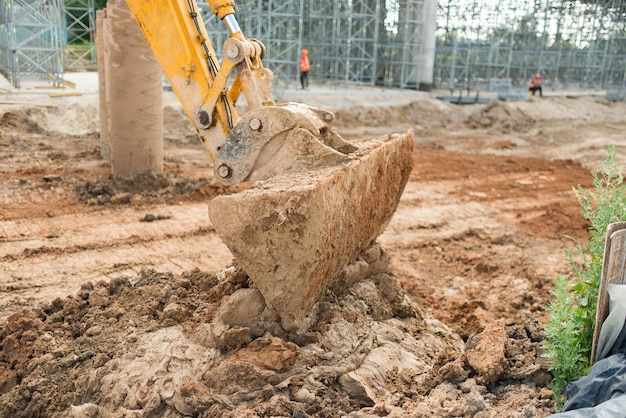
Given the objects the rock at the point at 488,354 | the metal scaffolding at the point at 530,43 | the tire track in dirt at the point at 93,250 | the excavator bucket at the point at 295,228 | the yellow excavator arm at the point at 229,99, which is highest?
the metal scaffolding at the point at 530,43

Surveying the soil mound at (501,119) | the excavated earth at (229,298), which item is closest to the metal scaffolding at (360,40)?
the soil mound at (501,119)

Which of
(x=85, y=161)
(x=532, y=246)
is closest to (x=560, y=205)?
(x=532, y=246)

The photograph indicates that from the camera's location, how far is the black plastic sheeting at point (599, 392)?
113 inches

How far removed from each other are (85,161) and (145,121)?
2.05m

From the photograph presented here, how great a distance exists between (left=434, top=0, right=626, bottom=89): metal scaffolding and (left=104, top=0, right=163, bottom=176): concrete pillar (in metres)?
18.0

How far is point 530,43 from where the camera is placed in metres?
30.6

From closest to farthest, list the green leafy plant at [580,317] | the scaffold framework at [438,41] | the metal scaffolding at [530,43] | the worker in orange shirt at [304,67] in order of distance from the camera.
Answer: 1. the green leafy plant at [580,317]
2. the worker in orange shirt at [304,67]
3. the scaffold framework at [438,41]
4. the metal scaffolding at [530,43]

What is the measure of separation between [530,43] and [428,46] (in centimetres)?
799

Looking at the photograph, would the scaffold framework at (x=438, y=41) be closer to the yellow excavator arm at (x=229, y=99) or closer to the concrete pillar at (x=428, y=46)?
the concrete pillar at (x=428, y=46)

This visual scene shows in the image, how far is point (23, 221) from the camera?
8172mm

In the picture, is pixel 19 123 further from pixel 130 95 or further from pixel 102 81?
pixel 130 95

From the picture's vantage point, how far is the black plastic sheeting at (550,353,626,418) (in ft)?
9.44

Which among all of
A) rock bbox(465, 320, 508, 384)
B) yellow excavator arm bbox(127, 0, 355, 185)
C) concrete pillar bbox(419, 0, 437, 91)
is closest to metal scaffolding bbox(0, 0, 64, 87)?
yellow excavator arm bbox(127, 0, 355, 185)

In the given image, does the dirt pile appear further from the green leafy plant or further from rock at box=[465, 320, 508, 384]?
the green leafy plant
